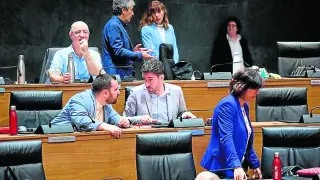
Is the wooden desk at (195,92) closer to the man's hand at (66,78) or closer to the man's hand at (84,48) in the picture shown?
the man's hand at (66,78)

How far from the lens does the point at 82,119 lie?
5266 millimetres

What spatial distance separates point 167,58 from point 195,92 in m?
0.46

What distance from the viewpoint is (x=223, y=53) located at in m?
9.11

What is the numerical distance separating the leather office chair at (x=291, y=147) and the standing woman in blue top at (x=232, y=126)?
7.4 inches

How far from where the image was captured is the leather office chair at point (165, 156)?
4812 millimetres

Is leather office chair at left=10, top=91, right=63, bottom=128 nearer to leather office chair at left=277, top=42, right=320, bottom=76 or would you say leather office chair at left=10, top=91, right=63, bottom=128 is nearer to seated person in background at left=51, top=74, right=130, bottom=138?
seated person in background at left=51, top=74, right=130, bottom=138

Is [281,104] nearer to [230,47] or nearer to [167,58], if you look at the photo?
[167,58]

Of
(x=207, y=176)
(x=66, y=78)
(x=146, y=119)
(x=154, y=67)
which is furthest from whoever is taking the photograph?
(x=66, y=78)

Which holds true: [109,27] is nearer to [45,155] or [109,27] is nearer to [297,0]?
[45,155]

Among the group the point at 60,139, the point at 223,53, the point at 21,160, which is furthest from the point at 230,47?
the point at 21,160

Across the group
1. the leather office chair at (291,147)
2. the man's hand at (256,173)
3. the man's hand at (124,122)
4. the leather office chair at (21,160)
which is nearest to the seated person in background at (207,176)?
the man's hand at (256,173)

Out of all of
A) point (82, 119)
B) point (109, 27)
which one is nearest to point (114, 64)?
point (109, 27)

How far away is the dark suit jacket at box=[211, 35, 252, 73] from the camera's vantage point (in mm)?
8922

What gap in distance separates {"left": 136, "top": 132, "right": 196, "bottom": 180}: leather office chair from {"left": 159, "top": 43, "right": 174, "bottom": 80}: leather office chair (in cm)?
182
